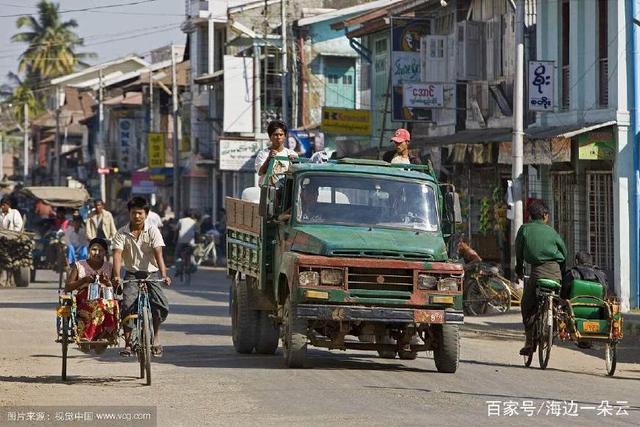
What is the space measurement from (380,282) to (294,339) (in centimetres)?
107

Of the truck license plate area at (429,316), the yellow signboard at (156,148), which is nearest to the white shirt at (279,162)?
the truck license plate area at (429,316)

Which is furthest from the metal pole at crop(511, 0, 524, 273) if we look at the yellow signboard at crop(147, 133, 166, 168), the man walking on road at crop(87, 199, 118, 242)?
the yellow signboard at crop(147, 133, 166, 168)

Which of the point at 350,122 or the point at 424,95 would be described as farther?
the point at 350,122

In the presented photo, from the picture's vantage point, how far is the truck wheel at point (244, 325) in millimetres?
17391

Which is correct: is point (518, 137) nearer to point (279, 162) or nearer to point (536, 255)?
Answer: point (536, 255)

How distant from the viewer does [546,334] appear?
649 inches

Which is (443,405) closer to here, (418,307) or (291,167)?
(418,307)

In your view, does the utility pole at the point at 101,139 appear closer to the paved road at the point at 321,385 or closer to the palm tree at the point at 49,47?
the palm tree at the point at 49,47

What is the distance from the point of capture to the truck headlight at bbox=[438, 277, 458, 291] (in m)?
15.3

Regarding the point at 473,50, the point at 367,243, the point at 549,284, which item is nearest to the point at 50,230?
the point at 473,50

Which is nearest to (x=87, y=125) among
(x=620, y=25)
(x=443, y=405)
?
(x=620, y=25)

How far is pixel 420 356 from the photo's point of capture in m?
18.0

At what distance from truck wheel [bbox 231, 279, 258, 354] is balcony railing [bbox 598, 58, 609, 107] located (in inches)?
488

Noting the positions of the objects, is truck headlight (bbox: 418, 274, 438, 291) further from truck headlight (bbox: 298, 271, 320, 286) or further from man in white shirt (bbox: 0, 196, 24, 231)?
man in white shirt (bbox: 0, 196, 24, 231)
